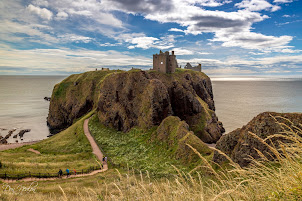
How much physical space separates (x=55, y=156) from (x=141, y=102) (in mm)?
24950

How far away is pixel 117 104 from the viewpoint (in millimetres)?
56312

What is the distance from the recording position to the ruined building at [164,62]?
233 feet

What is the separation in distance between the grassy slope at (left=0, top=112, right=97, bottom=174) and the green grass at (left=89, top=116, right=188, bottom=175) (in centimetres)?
418

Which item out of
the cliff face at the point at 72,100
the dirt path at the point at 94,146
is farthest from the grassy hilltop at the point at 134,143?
the dirt path at the point at 94,146

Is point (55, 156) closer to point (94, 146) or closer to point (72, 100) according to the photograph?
point (94, 146)

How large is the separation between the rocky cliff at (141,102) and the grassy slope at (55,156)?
36.2 ft

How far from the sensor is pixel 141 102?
5178 cm

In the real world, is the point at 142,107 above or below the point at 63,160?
above

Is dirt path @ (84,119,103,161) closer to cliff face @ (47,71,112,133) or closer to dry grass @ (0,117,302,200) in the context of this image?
cliff face @ (47,71,112,133)

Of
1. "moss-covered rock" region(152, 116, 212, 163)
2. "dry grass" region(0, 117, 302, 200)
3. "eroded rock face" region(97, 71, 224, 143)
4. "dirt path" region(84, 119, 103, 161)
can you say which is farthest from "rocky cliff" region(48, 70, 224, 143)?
"dry grass" region(0, 117, 302, 200)

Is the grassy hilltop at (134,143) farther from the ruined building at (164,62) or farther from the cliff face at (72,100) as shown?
the ruined building at (164,62)

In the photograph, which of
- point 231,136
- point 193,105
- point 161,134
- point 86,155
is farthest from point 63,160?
point 193,105

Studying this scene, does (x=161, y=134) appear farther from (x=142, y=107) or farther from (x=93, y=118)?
(x=93, y=118)

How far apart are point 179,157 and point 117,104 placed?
31.0m
